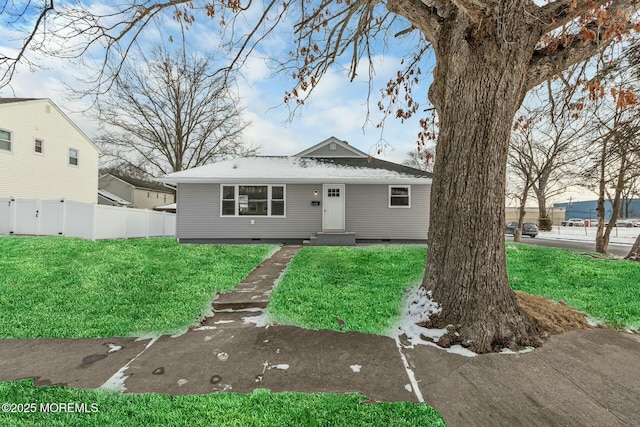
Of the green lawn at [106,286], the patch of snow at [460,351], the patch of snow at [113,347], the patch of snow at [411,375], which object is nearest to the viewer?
the patch of snow at [411,375]

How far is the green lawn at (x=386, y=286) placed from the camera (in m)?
3.99

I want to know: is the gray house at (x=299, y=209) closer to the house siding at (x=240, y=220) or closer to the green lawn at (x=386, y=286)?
the house siding at (x=240, y=220)

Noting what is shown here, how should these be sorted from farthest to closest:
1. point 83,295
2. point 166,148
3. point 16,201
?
1. point 166,148
2. point 16,201
3. point 83,295

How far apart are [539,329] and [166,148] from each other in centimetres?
2481

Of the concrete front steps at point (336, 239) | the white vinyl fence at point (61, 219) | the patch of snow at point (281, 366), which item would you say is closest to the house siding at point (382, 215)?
the concrete front steps at point (336, 239)

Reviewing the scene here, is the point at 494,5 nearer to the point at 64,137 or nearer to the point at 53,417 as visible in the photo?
the point at 53,417

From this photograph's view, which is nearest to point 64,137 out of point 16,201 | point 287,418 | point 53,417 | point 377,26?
point 16,201

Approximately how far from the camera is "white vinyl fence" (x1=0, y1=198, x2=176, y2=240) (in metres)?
10.6

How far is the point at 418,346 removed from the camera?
10.5 ft

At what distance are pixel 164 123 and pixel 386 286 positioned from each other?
22.6 m

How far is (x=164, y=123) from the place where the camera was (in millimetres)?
21656

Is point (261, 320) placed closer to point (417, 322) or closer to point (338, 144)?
point (417, 322)

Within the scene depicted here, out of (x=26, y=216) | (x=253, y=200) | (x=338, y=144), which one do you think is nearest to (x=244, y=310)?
(x=253, y=200)

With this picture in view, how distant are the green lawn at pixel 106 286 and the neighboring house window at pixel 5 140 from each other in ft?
31.2
